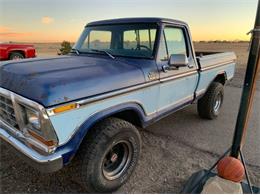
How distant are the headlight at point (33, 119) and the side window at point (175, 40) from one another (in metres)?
2.15

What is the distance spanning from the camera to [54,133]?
6.55 ft

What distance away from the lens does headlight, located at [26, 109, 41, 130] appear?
201 centimetres

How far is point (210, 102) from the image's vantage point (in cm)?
469

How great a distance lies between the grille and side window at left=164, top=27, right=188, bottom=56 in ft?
7.37

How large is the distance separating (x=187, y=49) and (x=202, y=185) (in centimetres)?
227

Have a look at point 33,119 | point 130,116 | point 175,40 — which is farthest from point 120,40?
point 33,119

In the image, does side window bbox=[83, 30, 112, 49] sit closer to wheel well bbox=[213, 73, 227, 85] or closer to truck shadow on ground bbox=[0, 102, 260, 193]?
truck shadow on ground bbox=[0, 102, 260, 193]

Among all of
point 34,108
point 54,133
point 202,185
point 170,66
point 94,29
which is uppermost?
point 94,29

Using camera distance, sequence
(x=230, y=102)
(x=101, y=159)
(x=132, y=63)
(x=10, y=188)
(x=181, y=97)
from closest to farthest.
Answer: (x=101, y=159) < (x=10, y=188) < (x=132, y=63) < (x=181, y=97) < (x=230, y=102)

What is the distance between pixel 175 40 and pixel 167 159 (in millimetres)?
1853

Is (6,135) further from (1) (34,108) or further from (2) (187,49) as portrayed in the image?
(2) (187,49)

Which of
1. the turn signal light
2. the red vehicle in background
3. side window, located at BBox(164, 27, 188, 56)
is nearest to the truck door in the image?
side window, located at BBox(164, 27, 188, 56)

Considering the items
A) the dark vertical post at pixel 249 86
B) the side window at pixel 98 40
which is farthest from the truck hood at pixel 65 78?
the dark vertical post at pixel 249 86

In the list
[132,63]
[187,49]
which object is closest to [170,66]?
[132,63]
